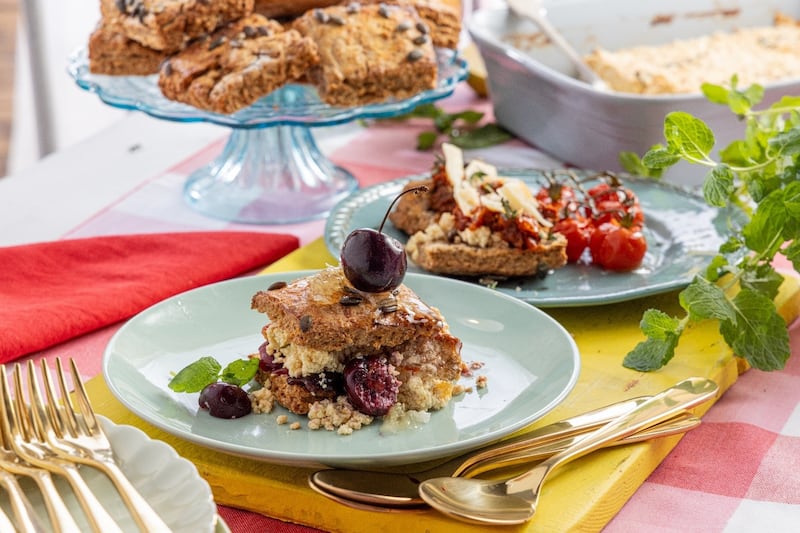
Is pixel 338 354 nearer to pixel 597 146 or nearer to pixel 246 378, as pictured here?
pixel 246 378

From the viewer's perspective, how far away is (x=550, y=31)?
9.74 ft

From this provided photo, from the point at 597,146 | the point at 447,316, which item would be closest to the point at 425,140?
the point at 597,146

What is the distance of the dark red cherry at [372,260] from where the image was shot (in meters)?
1.34

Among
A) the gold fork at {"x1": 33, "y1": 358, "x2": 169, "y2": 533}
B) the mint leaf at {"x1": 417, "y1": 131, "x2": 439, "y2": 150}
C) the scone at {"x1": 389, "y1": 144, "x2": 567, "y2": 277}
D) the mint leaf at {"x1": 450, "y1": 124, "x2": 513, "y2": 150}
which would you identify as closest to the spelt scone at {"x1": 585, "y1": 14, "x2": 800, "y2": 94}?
the mint leaf at {"x1": 450, "y1": 124, "x2": 513, "y2": 150}

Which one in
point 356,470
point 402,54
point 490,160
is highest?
point 402,54

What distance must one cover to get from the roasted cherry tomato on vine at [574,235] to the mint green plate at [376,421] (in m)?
0.34

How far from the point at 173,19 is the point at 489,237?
2.83 feet

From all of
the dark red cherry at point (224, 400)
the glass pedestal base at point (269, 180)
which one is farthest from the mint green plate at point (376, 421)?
the glass pedestal base at point (269, 180)

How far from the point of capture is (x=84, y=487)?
1.08 m

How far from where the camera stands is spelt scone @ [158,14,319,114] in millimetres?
2096

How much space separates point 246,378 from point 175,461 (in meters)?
0.27

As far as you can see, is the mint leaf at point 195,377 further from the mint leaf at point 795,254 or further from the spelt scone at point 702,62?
the spelt scone at point 702,62

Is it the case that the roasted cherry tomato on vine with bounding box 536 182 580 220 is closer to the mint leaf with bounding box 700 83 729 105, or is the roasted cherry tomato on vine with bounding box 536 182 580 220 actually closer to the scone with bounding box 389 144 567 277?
the scone with bounding box 389 144 567 277

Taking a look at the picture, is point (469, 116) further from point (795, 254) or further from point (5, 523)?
point (5, 523)
